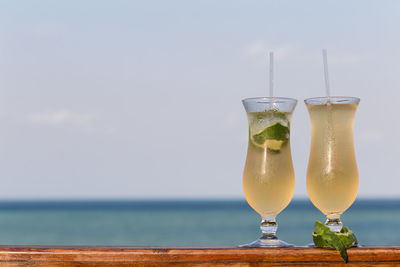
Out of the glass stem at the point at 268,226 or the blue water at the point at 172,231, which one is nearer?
the glass stem at the point at 268,226

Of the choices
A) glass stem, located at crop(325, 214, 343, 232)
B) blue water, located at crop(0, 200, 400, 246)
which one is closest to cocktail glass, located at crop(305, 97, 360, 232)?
glass stem, located at crop(325, 214, 343, 232)

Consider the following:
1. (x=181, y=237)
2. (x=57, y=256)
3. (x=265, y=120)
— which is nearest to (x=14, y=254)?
(x=57, y=256)

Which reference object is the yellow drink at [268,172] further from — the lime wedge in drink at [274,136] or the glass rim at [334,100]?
the glass rim at [334,100]

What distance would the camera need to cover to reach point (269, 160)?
7.43 ft

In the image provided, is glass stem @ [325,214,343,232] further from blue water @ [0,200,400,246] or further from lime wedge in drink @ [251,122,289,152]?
blue water @ [0,200,400,246]

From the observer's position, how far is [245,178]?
2.30m

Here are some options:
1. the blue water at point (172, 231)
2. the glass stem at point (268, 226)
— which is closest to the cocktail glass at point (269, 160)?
the glass stem at point (268, 226)

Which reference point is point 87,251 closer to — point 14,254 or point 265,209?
point 14,254

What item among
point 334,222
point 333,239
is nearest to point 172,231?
point 334,222

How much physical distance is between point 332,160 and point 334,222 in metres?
0.22

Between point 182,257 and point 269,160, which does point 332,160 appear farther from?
point 182,257

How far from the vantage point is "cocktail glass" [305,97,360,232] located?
7.45 ft

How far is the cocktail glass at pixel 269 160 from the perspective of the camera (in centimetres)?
224

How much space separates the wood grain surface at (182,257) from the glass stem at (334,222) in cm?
16
